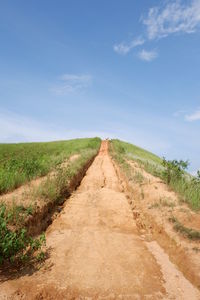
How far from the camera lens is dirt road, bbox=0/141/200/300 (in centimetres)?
447

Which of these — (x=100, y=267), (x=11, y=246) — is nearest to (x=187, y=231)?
(x=100, y=267)

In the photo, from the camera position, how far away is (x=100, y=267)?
527cm

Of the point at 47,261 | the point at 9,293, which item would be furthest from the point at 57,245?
the point at 9,293

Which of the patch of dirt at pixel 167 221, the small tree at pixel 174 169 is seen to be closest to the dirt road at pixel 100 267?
the patch of dirt at pixel 167 221

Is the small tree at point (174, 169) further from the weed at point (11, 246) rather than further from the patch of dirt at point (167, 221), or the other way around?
the weed at point (11, 246)

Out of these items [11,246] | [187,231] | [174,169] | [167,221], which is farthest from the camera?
[174,169]

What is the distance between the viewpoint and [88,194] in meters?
11.1

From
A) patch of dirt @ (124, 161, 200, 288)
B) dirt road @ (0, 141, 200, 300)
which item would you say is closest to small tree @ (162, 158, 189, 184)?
patch of dirt @ (124, 161, 200, 288)

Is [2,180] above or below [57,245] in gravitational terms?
above

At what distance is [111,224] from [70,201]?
8.73 feet

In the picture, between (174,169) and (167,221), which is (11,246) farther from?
(174,169)

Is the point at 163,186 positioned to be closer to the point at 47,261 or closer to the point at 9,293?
the point at 47,261

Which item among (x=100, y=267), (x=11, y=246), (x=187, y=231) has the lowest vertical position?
(x=100, y=267)

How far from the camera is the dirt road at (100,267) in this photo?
4.47 m
